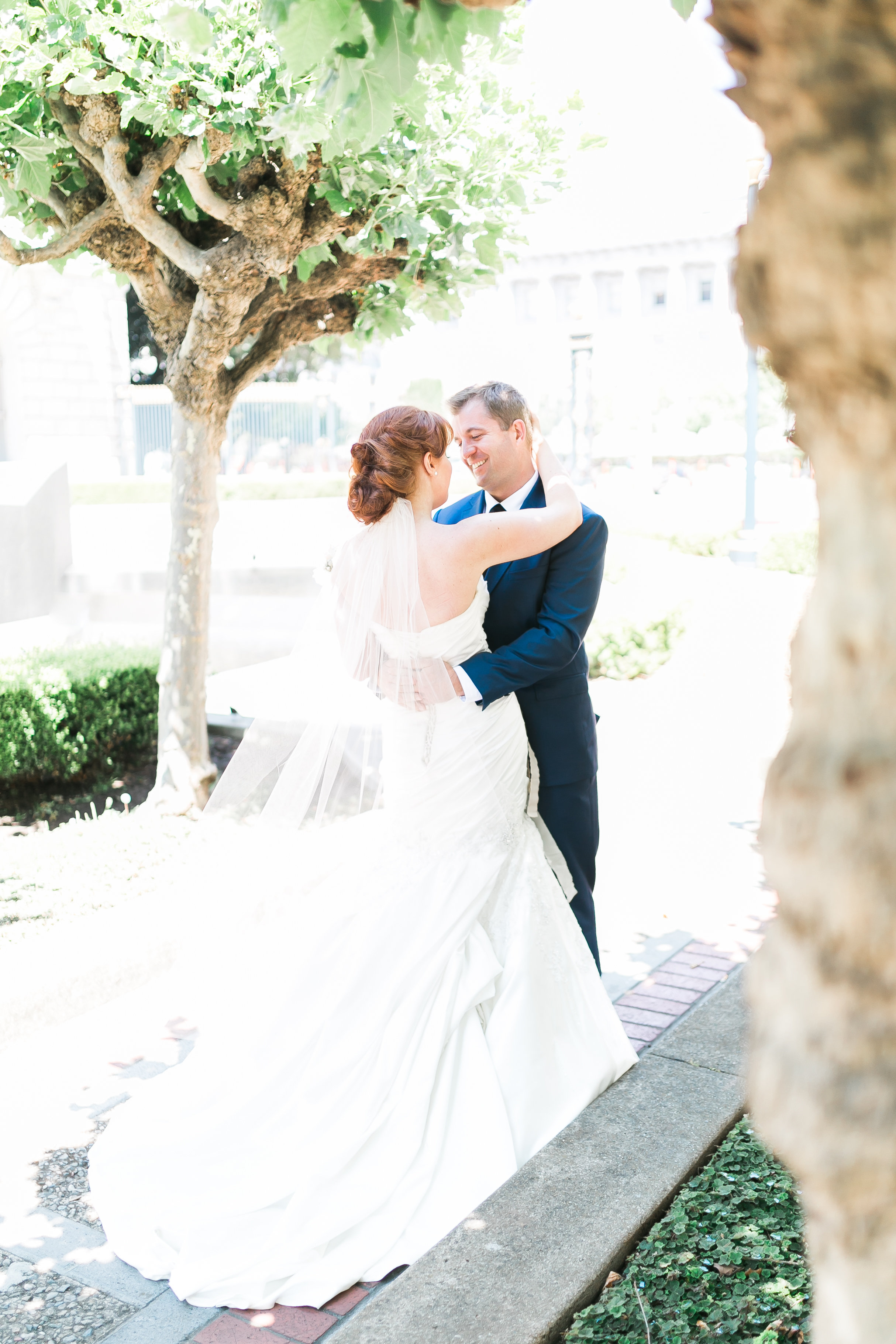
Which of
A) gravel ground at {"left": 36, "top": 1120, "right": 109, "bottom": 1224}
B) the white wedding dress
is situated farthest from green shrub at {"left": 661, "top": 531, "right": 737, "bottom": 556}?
gravel ground at {"left": 36, "top": 1120, "right": 109, "bottom": 1224}

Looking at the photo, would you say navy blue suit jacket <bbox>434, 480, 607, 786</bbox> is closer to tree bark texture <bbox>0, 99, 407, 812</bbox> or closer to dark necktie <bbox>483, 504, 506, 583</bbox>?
dark necktie <bbox>483, 504, 506, 583</bbox>

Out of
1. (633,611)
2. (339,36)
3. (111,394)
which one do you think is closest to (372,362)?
(111,394)

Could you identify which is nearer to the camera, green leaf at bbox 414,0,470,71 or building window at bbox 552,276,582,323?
green leaf at bbox 414,0,470,71

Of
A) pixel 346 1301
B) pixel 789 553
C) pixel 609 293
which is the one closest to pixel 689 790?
pixel 346 1301

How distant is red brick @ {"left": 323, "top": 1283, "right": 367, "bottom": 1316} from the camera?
2.81m

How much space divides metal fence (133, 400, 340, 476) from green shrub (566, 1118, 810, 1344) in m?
24.7

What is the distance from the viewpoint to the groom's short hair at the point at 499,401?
3.84 meters

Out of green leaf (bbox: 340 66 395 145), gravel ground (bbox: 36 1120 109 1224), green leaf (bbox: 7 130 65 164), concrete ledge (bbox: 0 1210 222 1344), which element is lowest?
gravel ground (bbox: 36 1120 109 1224)

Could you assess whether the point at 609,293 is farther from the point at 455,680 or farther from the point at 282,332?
the point at 455,680

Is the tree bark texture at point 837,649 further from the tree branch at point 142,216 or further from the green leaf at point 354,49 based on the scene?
the tree branch at point 142,216

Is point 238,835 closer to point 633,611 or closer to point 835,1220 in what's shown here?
point 835,1220

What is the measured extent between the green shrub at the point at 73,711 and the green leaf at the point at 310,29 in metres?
5.42

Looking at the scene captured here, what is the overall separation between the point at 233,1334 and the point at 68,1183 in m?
0.94

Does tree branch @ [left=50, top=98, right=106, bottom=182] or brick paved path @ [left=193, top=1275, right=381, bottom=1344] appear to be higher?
tree branch @ [left=50, top=98, right=106, bottom=182]
